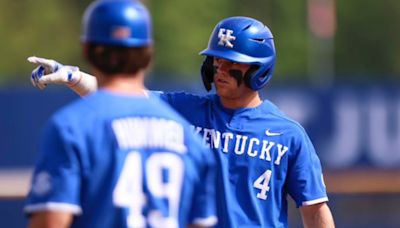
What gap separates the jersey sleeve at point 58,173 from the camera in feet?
14.9

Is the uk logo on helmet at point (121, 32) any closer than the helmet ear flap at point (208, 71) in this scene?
Yes

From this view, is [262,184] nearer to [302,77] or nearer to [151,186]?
[151,186]

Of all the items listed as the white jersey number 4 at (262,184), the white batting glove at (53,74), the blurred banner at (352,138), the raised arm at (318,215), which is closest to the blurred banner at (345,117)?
the blurred banner at (352,138)

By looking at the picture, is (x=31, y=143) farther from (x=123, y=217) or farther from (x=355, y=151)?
(x=123, y=217)

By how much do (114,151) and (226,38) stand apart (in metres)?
2.28

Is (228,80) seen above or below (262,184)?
above

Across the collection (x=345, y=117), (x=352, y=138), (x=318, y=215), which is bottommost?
(x=352, y=138)

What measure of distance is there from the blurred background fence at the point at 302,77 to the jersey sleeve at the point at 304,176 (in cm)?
982

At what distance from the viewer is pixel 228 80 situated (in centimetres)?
677

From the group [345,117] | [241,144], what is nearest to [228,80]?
[241,144]

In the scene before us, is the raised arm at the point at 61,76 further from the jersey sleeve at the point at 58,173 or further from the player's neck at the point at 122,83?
the jersey sleeve at the point at 58,173

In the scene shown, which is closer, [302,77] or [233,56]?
[233,56]

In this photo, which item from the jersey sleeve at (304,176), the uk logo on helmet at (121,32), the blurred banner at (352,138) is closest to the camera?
the uk logo on helmet at (121,32)

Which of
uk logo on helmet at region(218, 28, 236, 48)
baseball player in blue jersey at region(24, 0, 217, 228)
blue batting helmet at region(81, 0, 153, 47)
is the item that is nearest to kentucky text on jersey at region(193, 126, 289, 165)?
uk logo on helmet at region(218, 28, 236, 48)
